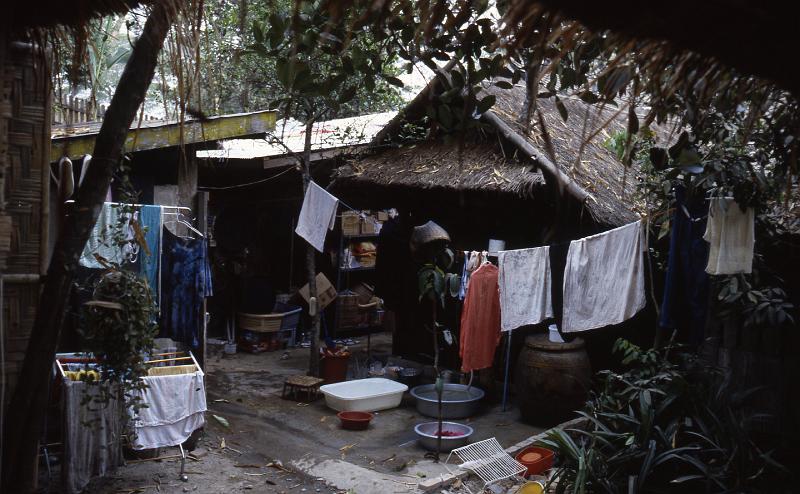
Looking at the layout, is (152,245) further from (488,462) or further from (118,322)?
(488,462)

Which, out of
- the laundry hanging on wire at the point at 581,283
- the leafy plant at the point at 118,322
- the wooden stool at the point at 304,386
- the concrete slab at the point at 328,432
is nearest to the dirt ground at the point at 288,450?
the concrete slab at the point at 328,432

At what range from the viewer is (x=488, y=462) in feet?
21.8

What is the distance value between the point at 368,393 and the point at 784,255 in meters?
4.86

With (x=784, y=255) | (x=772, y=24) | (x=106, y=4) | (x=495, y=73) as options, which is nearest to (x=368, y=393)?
(x=784, y=255)

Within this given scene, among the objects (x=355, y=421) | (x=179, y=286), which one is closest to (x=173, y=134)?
(x=179, y=286)

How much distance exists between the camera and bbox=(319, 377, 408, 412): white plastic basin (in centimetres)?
860

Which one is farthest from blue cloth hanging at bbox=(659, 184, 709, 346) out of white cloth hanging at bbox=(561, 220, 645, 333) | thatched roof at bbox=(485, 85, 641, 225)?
thatched roof at bbox=(485, 85, 641, 225)

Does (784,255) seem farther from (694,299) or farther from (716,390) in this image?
(716,390)

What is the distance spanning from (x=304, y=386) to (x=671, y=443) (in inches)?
200

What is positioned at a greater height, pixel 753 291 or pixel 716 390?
pixel 753 291

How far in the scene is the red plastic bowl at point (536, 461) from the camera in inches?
261

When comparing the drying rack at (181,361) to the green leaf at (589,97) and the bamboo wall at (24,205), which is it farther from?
the green leaf at (589,97)

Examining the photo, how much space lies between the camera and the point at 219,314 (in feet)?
41.8

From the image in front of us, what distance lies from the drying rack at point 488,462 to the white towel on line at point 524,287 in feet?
4.75
